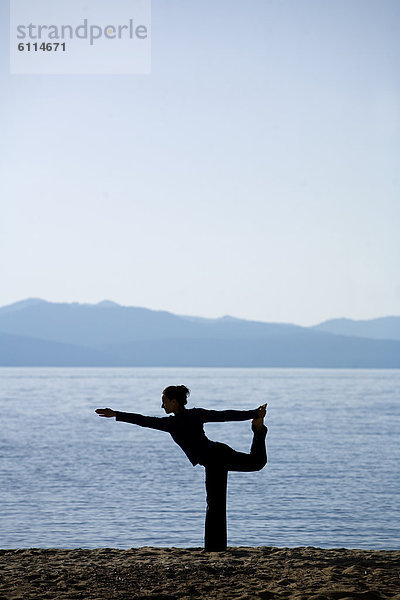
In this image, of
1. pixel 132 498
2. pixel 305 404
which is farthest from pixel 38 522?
pixel 305 404

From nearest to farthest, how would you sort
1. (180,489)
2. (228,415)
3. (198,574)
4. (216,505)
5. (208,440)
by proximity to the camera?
1. (228,415)
2. (198,574)
3. (208,440)
4. (216,505)
5. (180,489)

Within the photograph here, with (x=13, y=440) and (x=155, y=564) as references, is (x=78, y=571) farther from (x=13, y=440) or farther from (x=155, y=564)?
(x=13, y=440)

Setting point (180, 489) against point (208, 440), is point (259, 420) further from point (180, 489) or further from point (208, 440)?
point (180, 489)

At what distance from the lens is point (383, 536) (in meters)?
18.3

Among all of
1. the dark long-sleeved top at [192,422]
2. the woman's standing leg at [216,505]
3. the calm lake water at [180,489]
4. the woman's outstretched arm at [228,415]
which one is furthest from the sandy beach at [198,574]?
the calm lake water at [180,489]

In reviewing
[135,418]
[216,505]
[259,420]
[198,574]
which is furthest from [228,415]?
[198,574]

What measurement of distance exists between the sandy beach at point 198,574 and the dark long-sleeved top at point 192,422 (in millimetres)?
1466

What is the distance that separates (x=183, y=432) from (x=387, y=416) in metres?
55.4

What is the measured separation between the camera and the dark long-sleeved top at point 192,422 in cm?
1033

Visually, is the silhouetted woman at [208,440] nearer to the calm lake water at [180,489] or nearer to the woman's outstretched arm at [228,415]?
the woman's outstretched arm at [228,415]

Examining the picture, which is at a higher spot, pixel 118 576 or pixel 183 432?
pixel 183 432

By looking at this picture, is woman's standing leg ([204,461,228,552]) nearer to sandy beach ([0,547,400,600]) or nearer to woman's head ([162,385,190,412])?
sandy beach ([0,547,400,600])

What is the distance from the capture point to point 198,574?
10.6 m

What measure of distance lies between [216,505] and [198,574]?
0.99m
